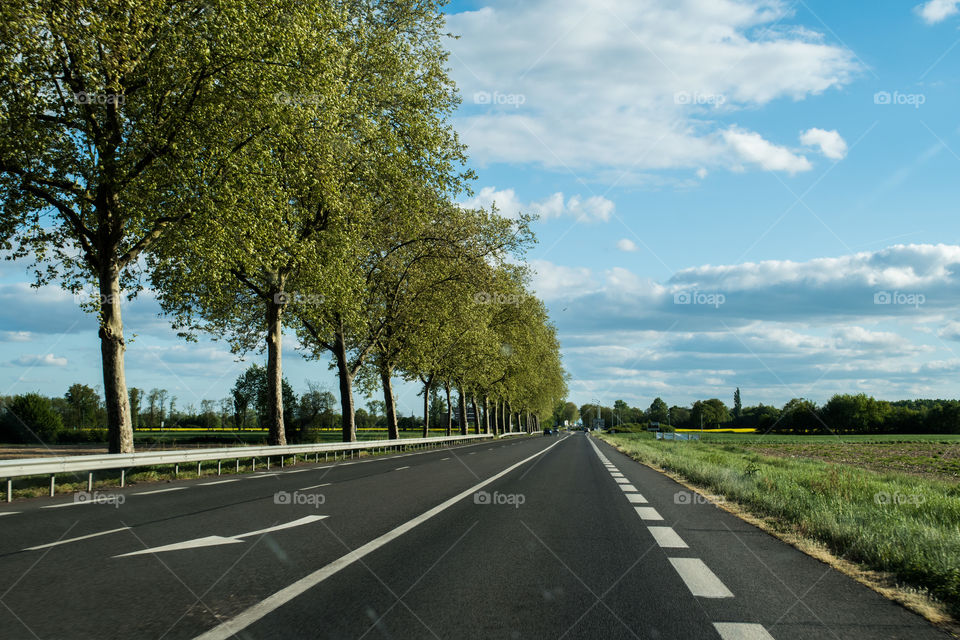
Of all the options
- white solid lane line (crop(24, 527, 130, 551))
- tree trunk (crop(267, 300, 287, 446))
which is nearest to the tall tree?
tree trunk (crop(267, 300, 287, 446))

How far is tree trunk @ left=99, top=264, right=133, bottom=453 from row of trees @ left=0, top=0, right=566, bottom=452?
5 centimetres

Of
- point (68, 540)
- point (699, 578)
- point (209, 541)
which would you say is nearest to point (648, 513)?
point (699, 578)

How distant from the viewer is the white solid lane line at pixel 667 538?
7.72m

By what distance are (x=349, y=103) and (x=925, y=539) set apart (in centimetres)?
2109

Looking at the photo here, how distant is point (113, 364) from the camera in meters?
19.2

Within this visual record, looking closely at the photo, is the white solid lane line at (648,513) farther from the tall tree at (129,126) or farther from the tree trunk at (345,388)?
the tree trunk at (345,388)

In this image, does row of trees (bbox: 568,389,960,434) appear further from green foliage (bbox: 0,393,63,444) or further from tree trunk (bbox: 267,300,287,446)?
tree trunk (bbox: 267,300,287,446)

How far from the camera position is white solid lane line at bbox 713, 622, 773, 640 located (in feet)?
14.1

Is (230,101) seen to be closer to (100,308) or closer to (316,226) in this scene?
(100,308)

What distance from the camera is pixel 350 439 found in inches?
1387

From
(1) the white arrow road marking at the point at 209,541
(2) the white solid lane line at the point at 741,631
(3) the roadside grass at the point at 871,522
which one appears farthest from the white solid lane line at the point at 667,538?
(1) the white arrow road marking at the point at 209,541

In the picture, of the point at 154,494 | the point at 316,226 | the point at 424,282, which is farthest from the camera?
the point at 424,282

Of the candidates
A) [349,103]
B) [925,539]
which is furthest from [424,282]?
[925,539]

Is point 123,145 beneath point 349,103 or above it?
beneath
